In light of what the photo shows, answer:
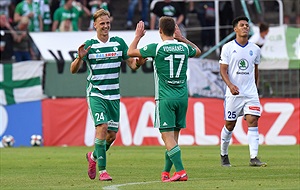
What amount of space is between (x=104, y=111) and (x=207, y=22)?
14684 mm

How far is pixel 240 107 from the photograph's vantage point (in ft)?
55.8

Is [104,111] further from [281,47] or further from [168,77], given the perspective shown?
[281,47]

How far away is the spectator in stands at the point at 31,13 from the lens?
27680 mm

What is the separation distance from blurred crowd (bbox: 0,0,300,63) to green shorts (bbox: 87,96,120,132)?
12.9 m

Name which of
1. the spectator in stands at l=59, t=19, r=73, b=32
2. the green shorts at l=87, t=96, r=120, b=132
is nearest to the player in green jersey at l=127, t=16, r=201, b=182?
the green shorts at l=87, t=96, r=120, b=132

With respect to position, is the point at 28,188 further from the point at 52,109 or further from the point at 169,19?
the point at 52,109

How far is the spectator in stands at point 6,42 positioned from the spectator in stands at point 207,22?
17.9 ft

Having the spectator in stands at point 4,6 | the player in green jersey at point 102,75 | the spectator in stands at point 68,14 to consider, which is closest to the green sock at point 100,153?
the player in green jersey at point 102,75

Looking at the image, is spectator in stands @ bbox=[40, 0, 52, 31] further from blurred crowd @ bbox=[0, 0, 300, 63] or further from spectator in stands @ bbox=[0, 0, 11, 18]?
spectator in stands @ bbox=[0, 0, 11, 18]

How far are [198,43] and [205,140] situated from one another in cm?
423

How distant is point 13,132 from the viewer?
2580 centimetres

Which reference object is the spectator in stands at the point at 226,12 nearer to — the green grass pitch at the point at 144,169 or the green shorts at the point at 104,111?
the green grass pitch at the point at 144,169

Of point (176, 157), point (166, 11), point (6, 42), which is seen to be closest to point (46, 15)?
point (6, 42)

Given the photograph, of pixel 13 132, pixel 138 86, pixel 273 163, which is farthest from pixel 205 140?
pixel 273 163
